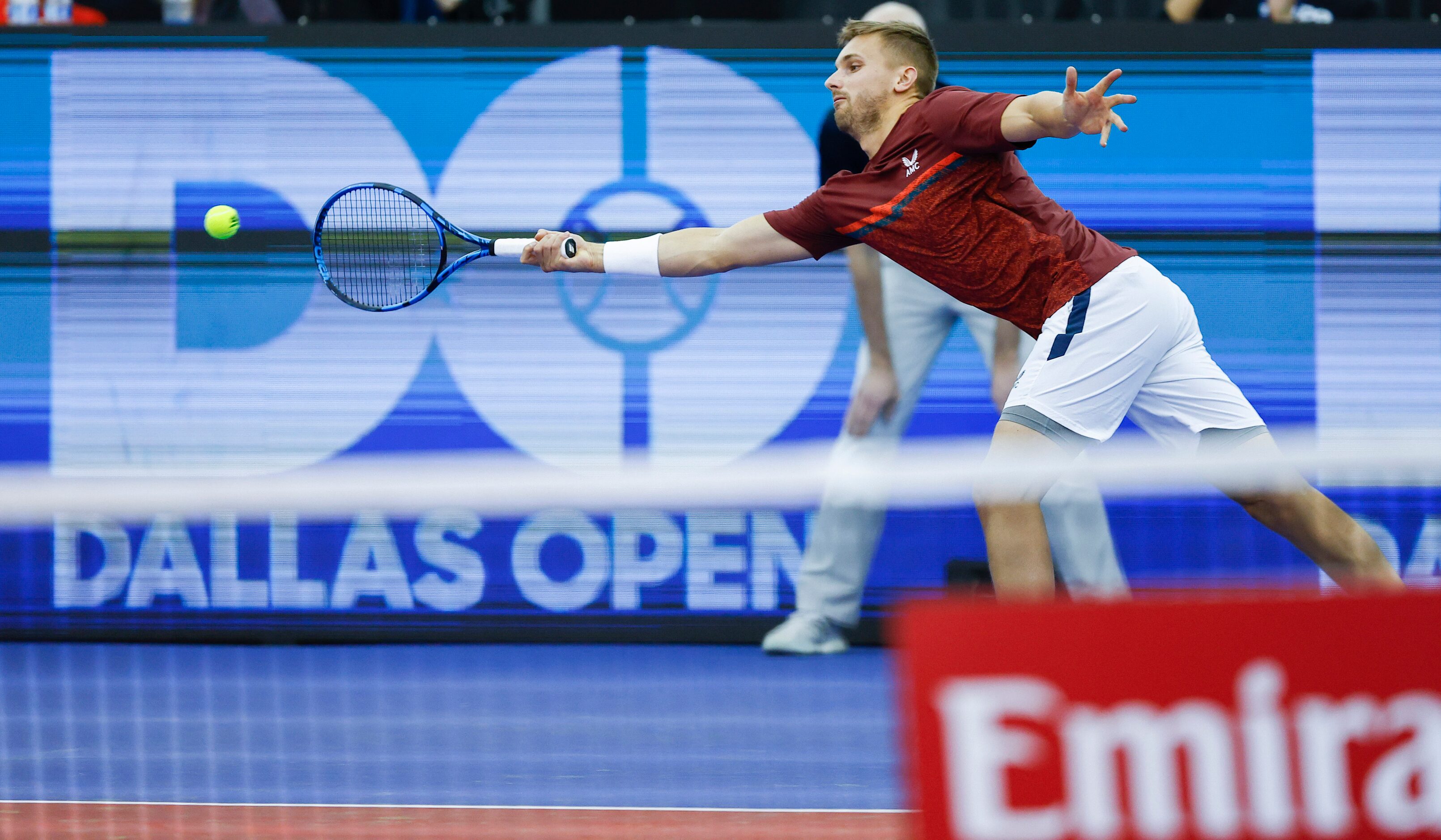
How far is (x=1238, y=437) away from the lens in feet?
9.87

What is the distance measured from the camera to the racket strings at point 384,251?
13.7 ft

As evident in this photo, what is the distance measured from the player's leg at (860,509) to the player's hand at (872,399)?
0.18ft

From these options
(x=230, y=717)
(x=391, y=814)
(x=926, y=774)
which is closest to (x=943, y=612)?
(x=926, y=774)

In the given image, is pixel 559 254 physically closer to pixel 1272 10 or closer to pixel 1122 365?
pixel 1122 365

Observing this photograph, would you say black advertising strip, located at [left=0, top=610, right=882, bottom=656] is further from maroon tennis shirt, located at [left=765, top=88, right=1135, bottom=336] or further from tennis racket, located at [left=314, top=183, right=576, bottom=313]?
maroon tennis shirt, located at [left=765, top=88, right=1135, bottom=336]

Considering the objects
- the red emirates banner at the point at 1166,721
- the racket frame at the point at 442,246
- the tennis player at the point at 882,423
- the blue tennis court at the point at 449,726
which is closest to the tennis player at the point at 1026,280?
the racket frame at the point at 442,246

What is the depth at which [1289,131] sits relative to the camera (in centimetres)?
458

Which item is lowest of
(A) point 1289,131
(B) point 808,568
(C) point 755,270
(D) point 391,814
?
(D) point 391,814

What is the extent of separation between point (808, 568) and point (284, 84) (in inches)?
89.7

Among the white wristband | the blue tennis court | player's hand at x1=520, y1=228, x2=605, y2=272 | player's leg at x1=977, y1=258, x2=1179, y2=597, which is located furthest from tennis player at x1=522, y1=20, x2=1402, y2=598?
the blue tennis court

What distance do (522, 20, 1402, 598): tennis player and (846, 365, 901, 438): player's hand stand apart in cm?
111

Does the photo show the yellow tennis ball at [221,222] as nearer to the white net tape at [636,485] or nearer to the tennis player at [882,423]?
the tennis player at [882,423]

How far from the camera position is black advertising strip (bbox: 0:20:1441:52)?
456cm

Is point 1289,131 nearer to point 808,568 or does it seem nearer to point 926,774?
point 808,568
